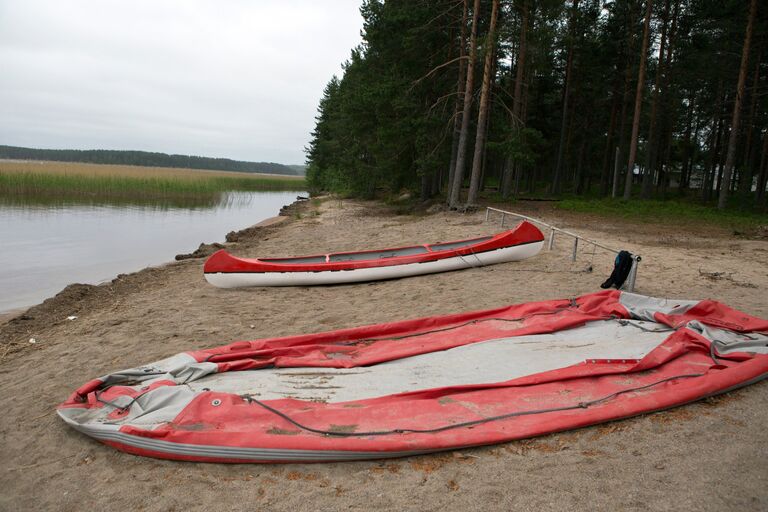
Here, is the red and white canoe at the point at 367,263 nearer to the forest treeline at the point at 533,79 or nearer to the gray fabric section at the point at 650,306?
the gray fabric section at the point at 650,306

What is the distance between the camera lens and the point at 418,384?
382 centimetres

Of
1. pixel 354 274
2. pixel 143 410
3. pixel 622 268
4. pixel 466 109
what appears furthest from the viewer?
pixel 466 109

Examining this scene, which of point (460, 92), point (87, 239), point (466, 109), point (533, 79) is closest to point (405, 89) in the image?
point (460, 92)

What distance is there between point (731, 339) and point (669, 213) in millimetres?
14628

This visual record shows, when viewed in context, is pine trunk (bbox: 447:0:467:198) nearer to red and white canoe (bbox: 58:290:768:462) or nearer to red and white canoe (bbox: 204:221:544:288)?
red and white canoe (bbox: 204:221:544:288)

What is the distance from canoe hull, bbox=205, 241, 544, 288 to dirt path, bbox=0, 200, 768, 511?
0.20 meters

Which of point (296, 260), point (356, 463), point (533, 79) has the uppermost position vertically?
point (533, 79)

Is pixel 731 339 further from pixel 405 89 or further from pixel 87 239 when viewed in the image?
pixel 87 239

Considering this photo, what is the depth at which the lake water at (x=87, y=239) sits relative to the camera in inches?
416

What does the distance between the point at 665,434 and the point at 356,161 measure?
70.3 feet

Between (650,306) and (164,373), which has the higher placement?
(650,306)

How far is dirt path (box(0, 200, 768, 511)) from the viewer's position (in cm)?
258

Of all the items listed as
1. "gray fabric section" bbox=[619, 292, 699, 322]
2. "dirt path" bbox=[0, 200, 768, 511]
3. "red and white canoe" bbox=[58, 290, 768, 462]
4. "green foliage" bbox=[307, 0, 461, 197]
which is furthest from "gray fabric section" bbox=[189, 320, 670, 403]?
"green foliage" bbox=[307, 0, 461, 197]

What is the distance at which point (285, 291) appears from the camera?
8.03 m
